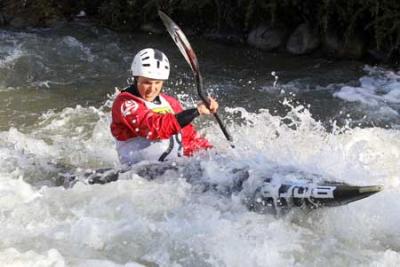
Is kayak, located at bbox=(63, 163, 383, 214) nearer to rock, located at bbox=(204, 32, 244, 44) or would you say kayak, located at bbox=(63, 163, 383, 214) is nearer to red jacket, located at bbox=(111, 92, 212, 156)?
red jacket, located at bbox=(111, 92, 212, 156)

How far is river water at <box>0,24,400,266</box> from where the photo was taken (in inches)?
172

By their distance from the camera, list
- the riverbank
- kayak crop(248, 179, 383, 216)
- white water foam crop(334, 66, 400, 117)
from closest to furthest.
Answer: kayak crop(248, 179, 383, 216), white water foam crop(334, 66, 400, 117), the riverbank

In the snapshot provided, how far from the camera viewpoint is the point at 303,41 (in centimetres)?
934

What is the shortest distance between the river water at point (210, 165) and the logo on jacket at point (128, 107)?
55cm

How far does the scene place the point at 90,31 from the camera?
10.6 metres

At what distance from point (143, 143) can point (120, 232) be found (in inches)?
32.5

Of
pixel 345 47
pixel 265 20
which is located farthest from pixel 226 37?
pixel 345 47

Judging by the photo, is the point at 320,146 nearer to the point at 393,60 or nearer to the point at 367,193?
the point at 367,193

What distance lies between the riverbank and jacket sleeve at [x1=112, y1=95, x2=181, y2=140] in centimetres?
460

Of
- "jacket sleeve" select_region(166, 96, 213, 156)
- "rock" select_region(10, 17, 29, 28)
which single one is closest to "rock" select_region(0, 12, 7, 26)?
"rock" select_region(10, 17, 29, 28)

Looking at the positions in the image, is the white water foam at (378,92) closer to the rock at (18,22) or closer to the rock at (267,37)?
A: the rock at (267,37)

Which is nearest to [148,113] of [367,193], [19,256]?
[19,256]

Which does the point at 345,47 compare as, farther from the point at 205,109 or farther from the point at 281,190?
the point at 281,190

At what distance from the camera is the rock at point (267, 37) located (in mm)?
9547
